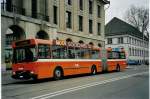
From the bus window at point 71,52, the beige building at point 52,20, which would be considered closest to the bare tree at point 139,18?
the beige building at point 52,20

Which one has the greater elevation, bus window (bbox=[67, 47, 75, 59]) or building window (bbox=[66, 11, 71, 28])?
building window (bbox=[66, 11, 71, 28])

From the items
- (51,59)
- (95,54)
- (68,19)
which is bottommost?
(51,59)

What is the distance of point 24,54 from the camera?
19250 mm

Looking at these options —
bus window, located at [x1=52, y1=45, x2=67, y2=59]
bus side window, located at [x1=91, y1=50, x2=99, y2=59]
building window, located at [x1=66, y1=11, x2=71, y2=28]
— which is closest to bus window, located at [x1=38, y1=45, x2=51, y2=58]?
bus window, located at [x1=52, y1=45, x2=67, y2=59]

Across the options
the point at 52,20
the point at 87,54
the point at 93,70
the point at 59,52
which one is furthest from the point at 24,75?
the point at 52,20

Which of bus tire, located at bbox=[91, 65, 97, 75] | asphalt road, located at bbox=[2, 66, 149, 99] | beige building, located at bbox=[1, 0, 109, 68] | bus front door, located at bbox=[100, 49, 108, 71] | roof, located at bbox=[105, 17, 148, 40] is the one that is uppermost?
roof, located at bbox=[105, 17, 148, 40]

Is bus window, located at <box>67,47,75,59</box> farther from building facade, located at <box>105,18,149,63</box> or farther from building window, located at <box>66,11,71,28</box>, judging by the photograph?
building facade, located at <box>105,18,149,63</box>

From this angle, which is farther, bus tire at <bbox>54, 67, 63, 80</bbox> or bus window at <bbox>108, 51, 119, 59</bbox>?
bus window at <bbox>108, 51, 119, 59</bbox>

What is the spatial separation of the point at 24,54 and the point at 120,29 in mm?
66513

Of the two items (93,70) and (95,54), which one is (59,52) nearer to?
(93,70)

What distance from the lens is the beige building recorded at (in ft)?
92.9

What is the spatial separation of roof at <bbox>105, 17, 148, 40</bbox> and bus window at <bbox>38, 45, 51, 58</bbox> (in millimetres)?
60663

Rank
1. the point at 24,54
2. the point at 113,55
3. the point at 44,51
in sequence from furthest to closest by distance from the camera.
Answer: the point at 113,55, the point at 44,51, the point at 24,54

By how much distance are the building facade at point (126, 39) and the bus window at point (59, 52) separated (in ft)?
179
